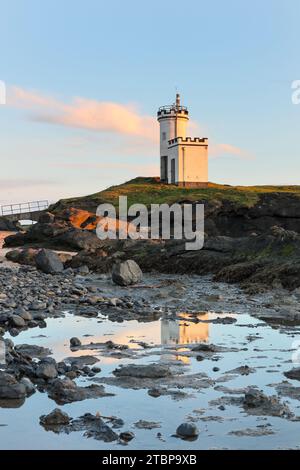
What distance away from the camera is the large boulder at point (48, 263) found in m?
27.4

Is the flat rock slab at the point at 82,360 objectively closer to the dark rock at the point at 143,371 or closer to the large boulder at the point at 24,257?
the dark rock at the point at 143,371

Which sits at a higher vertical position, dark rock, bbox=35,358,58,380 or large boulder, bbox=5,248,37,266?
dark rock, bbox=35,358,58,380

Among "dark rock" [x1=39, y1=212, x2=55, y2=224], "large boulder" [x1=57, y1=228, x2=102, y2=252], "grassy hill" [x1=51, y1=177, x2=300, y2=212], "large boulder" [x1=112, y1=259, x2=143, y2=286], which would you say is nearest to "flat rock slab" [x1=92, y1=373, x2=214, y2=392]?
"large boulder" [x1=112, y1=259, x2=143, y2=286]

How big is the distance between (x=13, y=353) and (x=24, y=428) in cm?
321

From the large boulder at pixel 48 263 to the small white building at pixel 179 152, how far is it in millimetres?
46819

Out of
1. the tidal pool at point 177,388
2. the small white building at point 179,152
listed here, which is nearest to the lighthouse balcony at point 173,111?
the small white building at point 179,152

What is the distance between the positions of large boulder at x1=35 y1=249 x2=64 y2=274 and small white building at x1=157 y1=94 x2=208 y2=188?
46819 mm

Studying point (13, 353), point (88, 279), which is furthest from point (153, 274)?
point (13, 353)

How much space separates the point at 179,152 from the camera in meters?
73.5

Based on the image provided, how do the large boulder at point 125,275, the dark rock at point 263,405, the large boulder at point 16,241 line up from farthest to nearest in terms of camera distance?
the large boulder at point 16,241 → the large boulder at point 125,275 → the dark rock at point 263,405

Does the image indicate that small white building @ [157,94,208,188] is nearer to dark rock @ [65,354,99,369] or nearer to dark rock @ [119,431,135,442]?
dark rock @ [65,354,99,369]

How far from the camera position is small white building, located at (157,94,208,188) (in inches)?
2921

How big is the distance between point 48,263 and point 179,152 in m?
48.1
